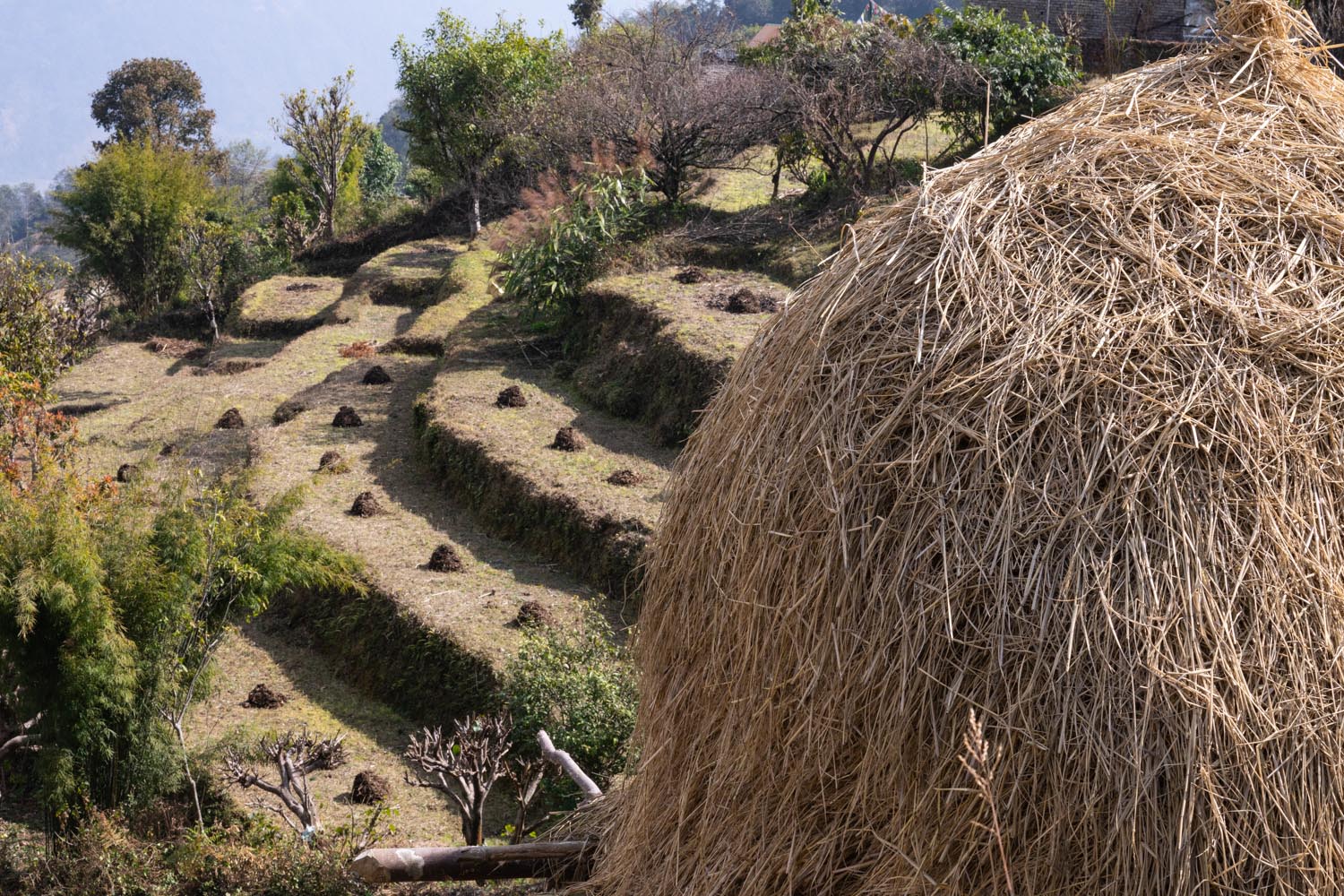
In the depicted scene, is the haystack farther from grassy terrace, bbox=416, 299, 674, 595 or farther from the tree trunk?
the tree trunk

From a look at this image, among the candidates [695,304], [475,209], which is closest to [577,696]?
[695,304]

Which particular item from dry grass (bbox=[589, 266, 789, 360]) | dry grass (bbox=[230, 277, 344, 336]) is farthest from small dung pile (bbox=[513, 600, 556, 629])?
dry grass (bbox=[230, 277, 344, 336])

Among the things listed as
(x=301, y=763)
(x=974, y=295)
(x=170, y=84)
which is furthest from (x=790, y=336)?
(x=170, y=84)

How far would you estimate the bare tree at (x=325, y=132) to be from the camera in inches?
1407

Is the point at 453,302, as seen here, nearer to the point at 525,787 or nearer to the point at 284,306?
the point at 284,306

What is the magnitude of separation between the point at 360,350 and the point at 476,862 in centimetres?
2024

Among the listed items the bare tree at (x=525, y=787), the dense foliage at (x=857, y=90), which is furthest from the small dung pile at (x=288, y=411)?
the bare tree at (x=525, y=787)

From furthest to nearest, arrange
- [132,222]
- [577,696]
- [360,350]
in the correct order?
[132,222] → [360,350] → [577,696]

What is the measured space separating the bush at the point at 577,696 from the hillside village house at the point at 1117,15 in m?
21.7

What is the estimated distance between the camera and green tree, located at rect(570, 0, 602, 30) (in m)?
46.1

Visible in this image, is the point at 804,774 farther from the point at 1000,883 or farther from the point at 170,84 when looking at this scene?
the point at 170,84

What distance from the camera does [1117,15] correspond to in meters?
29.7

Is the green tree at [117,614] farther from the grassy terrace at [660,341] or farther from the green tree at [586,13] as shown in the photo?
the green tree at [586,13]

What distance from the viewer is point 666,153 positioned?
23844 mm
